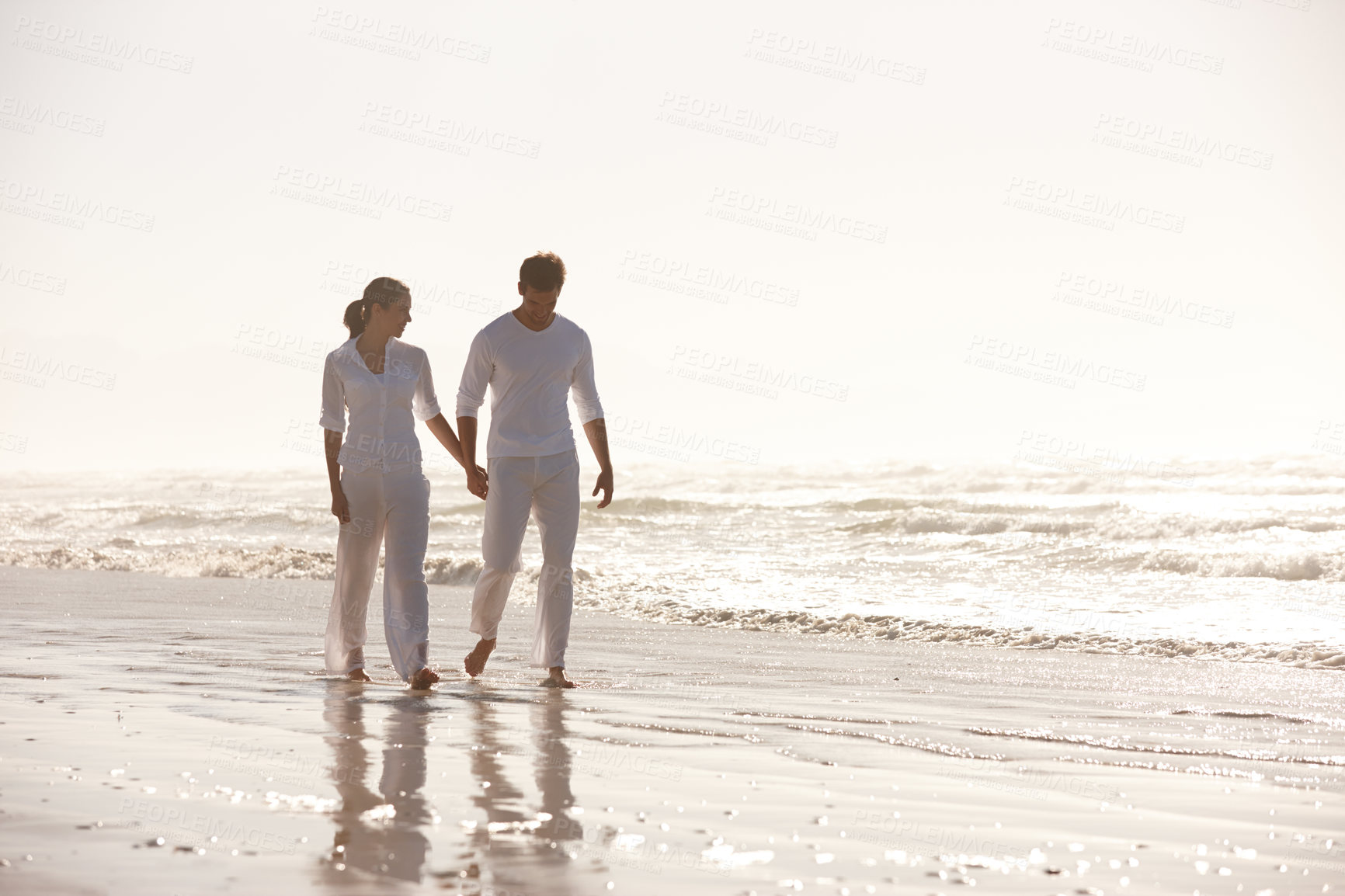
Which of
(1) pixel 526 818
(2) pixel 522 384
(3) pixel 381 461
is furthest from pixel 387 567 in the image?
(1) pixel 526 818

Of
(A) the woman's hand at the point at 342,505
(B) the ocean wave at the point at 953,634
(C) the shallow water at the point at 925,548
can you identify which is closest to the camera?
(A) the woman's hand at the point at 342,505

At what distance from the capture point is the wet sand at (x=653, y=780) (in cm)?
260

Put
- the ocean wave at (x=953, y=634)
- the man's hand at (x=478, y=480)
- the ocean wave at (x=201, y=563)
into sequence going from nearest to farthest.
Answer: the man's hand at (x=478, y=480)
the ocean wave at (x=953, y=634)
the ocean wave at (x=201, y=563)

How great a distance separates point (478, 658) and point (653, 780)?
257 centimetres

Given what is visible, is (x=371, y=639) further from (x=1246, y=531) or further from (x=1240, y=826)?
(x=1246, y=531)

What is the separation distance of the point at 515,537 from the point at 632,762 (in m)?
2.20

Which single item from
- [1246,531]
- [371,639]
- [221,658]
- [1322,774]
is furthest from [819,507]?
[1322,774]

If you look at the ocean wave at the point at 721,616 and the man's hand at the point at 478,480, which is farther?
the ocean wave at the point at 721,616

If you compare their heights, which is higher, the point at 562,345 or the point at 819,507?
the point at 562,345

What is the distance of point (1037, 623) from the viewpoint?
31.9ft

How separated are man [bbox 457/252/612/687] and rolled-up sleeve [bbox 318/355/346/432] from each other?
0.53 meters

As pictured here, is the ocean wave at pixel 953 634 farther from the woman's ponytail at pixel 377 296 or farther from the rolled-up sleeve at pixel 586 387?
the woman's ponytail at pixel 377 296

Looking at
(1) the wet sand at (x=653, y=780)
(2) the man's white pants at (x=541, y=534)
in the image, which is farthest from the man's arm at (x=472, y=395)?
(1) the wet sand at (x=653, y=780)

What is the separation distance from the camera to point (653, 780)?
11.8 ft
